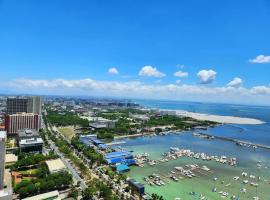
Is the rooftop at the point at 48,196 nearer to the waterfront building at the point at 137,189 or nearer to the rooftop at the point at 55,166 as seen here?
the rooftop at the point at 55,166

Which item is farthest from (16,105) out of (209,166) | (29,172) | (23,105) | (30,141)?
(209,166)

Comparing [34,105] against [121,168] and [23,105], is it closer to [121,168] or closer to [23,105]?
[23,105]

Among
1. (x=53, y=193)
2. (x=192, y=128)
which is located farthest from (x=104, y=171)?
(x=192, y=128)

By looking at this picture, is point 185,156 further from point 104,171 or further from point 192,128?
point 192,128

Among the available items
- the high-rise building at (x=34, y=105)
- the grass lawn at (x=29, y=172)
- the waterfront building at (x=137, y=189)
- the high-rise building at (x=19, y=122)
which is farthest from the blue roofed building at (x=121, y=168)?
the high-rise building at (x=34, y=105)

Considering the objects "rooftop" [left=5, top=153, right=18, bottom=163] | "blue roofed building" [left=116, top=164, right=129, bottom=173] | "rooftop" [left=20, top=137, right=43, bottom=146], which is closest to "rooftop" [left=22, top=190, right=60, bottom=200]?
"blue roofed building" [left=116, top=164, right=129, bottom=173]
